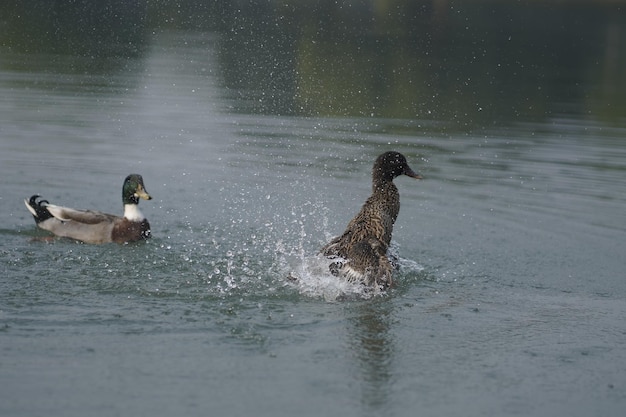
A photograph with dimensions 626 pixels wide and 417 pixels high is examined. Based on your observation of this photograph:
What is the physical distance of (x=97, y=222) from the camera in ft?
37.4

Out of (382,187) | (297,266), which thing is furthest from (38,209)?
(382,187)

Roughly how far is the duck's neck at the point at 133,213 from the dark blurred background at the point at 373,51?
7.05 m

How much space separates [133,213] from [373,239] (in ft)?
9.42

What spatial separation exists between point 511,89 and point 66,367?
56.8 feet

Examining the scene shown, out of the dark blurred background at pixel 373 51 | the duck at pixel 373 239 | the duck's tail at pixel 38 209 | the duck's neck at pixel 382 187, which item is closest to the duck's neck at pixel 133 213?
the duck's tail at pixel 38 209

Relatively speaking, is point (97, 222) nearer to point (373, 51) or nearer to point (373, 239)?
point (373, 239)

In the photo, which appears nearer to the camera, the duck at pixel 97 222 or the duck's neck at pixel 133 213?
the duck at pixel 97 222

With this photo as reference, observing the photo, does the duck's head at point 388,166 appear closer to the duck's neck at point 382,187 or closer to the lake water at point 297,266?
the duck's neck at point 382,187

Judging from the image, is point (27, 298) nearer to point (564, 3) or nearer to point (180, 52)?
point (180, 52)

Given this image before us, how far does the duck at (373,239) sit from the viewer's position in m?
9.39

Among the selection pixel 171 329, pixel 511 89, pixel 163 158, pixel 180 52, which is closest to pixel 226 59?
pixel 180 52

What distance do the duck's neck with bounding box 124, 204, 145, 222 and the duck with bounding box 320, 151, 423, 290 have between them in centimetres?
224

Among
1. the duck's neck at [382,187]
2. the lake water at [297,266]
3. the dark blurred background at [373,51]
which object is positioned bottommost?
the lake water at [297,266]

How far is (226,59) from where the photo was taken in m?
23.8
